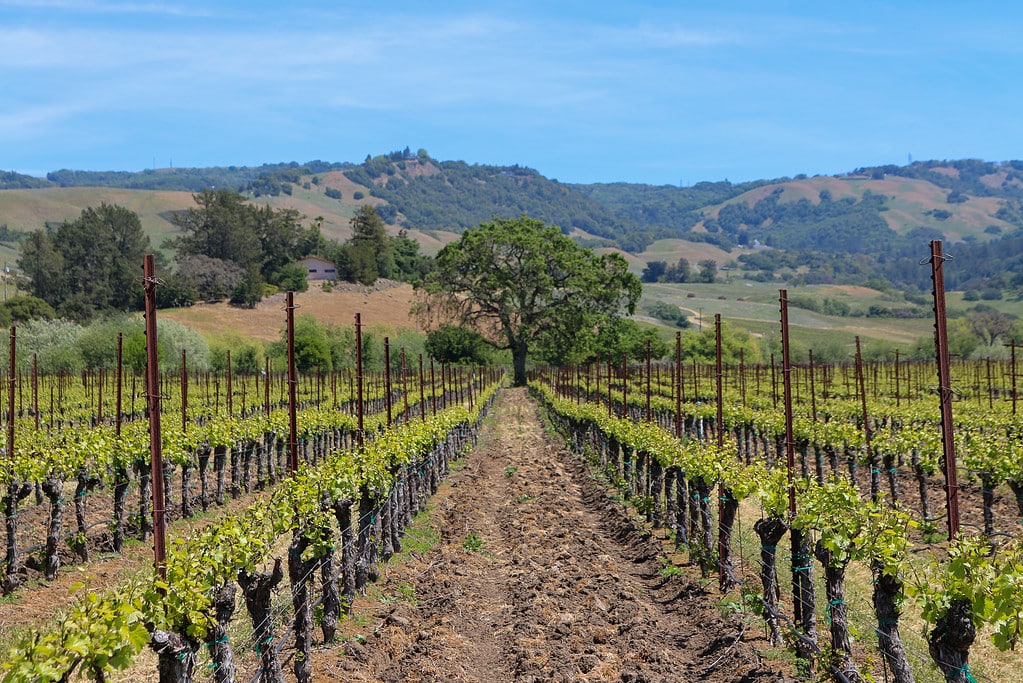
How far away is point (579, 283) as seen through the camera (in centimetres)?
7019

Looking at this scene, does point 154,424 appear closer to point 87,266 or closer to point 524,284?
point 524,284

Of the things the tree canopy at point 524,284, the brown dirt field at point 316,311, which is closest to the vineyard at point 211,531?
the tree canopy at point 524,284

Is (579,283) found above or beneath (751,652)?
above

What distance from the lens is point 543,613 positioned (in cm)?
1263

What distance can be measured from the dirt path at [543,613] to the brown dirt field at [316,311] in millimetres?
67873

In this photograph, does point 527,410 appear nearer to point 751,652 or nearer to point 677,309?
point 751,652

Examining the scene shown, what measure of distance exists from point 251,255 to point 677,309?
75295 mm

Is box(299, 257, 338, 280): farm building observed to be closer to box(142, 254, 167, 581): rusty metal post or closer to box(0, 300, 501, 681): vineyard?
box(0, 300, 501, 681): vineyard

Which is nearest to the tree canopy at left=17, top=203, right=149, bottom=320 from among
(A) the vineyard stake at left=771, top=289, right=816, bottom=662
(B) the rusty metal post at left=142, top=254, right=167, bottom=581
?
(B) the rusty metal post at left=142, top=254, right=167, bottom=581

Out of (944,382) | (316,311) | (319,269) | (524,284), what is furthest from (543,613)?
(319,269)

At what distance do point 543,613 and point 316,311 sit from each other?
96.0m

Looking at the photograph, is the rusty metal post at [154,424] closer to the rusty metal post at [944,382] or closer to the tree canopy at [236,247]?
the rusty metal post at [944,382]

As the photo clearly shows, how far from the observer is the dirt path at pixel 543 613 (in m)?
10.8

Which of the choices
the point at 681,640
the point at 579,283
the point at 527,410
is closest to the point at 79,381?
the point at 527,410
